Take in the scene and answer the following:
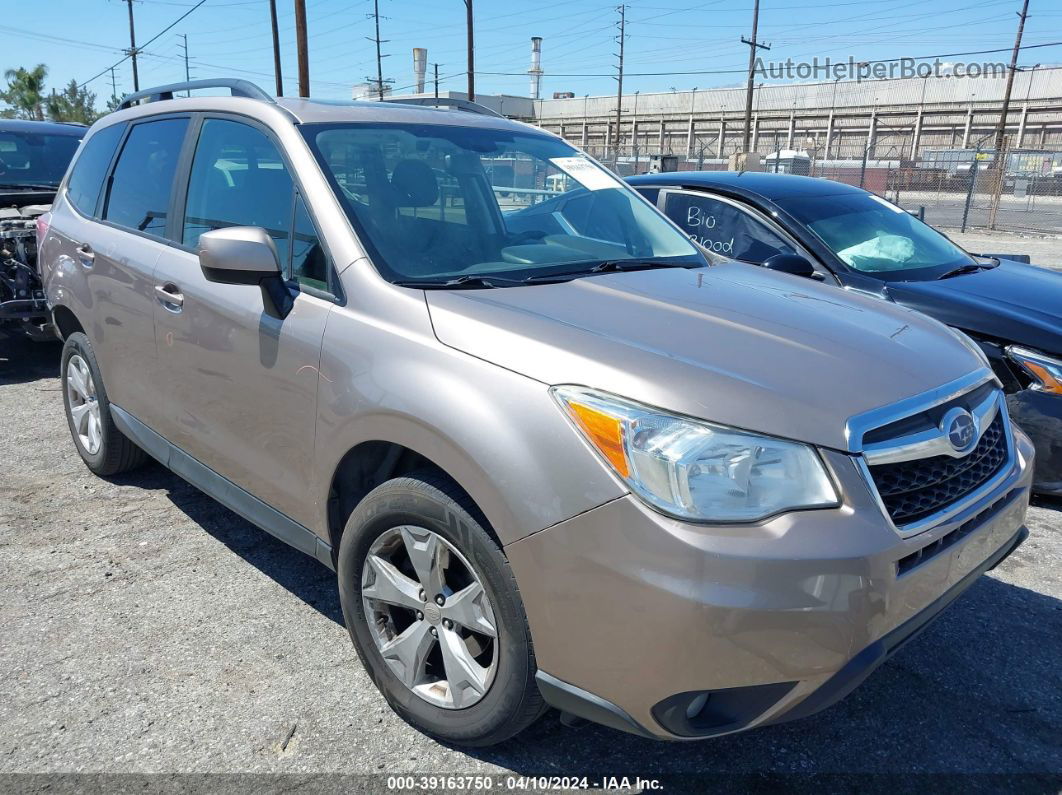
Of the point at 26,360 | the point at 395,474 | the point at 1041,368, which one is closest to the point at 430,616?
the point at 395,474

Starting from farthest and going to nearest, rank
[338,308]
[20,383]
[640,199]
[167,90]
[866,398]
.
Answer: [20,383], [167,90], [640,199], [338,308], [866,398]

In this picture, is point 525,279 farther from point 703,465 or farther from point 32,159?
point 32,159

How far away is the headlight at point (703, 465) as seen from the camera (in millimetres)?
1869

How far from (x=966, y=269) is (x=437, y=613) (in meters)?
4.29

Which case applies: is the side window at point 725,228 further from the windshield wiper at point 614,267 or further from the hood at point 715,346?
the hood at point 715,346

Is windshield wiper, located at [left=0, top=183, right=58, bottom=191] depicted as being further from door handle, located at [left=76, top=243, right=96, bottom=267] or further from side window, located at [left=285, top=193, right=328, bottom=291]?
side window, located at [left=285, top=193, right=328, bottom=291]

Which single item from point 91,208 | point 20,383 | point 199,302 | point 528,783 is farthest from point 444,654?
point 20,383

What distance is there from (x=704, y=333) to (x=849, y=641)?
2.86 ft

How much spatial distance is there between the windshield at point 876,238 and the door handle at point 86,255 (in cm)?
398

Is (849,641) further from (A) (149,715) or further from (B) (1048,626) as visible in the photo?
(A) (149,715)

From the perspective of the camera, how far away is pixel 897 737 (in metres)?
2.59

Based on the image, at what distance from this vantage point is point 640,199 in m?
3.74

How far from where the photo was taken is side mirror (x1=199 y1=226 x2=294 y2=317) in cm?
255

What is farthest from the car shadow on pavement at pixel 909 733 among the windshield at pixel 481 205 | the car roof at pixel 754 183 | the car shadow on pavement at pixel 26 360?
the car shadow on pavement at pixel 26 360
